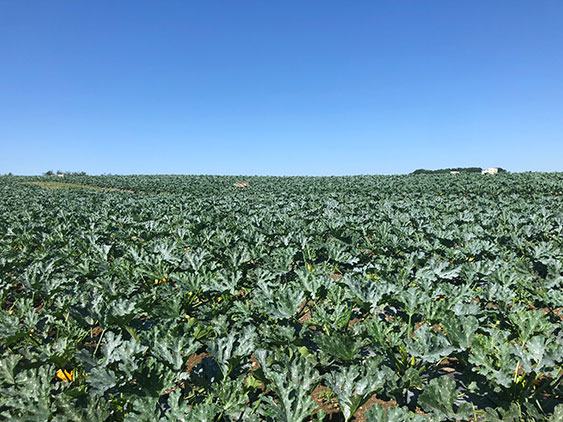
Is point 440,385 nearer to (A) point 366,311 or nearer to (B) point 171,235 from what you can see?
(A) point 366,311

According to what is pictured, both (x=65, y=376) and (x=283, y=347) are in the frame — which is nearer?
(x=65, y=376)

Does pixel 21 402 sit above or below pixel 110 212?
below

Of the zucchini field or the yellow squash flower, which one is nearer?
the zucchini field

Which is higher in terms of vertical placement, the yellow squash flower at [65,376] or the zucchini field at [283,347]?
the zucchini field at [283,347]

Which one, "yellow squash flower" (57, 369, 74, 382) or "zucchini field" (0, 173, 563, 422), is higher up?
"zucchini field" (0, 173, 563, 422)

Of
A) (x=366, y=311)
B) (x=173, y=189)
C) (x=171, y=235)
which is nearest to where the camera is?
(x=366, y=311)

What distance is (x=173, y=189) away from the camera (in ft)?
112

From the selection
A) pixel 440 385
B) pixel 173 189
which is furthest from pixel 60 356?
pixel 173 189

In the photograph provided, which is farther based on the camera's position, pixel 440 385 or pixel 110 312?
pixel 110 312

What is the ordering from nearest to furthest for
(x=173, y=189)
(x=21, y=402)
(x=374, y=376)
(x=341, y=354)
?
(x=21, y=402), (x=374, y=376), (x=341, y=354), (x=173, y=189)

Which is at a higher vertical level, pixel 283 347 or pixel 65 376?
pixel 283 347

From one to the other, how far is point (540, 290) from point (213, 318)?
16.2ft

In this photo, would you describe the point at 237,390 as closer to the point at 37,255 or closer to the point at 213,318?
the point at 213,318

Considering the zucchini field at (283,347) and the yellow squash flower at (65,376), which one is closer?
the zucchini field at (283,347)
